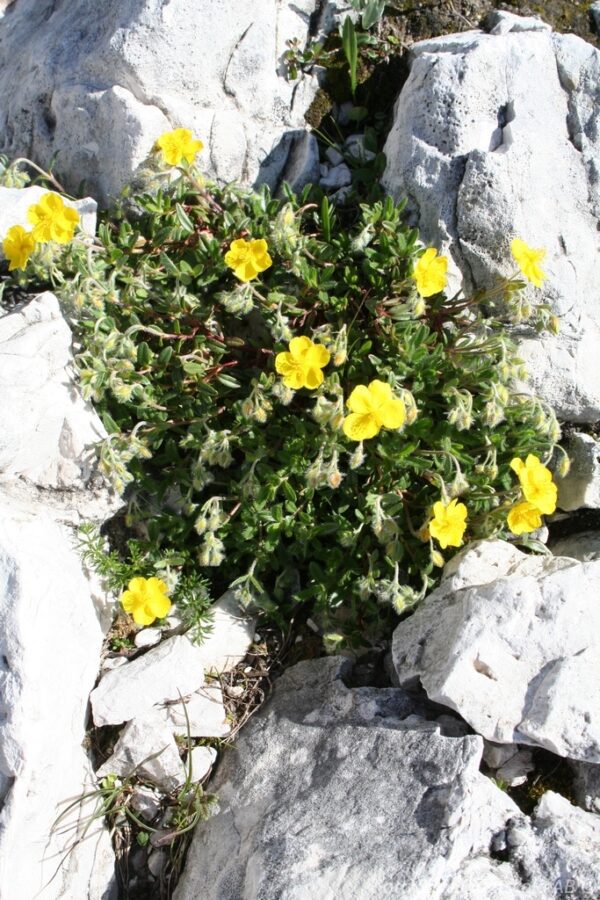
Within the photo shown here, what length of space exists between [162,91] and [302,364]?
5.85 ft

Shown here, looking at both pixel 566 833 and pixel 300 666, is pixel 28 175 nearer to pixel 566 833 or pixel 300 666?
pixel 300 666

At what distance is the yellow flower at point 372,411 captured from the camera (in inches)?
137

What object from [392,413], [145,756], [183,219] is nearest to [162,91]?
[183,219]

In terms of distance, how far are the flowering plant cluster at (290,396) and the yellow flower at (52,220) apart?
180mm

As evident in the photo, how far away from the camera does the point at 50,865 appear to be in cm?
336

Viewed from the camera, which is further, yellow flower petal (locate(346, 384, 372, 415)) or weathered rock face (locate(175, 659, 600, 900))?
yellow flower petal (locate(346, 384, 372, 415))

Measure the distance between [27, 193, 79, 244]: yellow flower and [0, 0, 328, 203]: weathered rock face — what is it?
0.63 m

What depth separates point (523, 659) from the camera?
3.29 meters

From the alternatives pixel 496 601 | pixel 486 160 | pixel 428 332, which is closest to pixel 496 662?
pixel 496 601

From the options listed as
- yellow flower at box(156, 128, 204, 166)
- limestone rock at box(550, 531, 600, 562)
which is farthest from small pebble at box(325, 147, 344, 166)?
limestone rock at box(550, 531, 600, 562)

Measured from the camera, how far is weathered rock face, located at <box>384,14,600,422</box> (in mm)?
4043

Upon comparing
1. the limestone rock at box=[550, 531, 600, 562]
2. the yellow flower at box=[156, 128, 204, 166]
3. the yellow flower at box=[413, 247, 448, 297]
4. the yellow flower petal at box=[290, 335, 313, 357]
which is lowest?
the limestone rock at box=[550, 531, 600, 562]

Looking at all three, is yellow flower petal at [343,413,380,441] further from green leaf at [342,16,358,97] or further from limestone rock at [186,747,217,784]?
green leaf at [342,16,358,97]

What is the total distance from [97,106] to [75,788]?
11.0 feet
